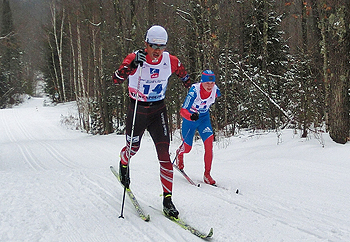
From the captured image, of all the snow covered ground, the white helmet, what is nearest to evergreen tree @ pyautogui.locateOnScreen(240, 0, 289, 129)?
the snow covered ground

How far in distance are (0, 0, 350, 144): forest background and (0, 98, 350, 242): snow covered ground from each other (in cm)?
181

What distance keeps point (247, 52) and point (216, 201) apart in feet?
51.7

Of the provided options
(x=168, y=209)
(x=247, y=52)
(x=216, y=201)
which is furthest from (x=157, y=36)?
(x=247, y=52)

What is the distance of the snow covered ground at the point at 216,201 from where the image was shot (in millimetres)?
3046

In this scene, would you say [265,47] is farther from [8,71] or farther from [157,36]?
[8,71]

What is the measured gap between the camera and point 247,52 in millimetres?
18562

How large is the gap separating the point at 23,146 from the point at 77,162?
4.49 metres

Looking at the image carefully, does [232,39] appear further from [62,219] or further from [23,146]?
[62,219]

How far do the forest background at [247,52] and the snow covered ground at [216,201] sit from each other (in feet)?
5.93

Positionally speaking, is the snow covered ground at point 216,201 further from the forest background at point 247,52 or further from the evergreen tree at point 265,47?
the evergreen tree at point 265,47

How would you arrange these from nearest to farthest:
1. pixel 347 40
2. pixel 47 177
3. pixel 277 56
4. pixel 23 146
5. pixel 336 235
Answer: pixel 336 235 < pixel 47 177 < pixel 347 40 < pixel 23 146 < pixel 277 56

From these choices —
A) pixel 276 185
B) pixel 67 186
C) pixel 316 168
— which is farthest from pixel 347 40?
pixel 67 186

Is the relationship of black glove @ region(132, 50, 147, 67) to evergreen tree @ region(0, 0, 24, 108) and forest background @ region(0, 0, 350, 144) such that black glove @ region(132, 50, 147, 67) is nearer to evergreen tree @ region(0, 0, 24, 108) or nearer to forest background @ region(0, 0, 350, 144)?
forest background @ region(0, 0, 350, 144)

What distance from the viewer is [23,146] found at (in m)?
12.6
